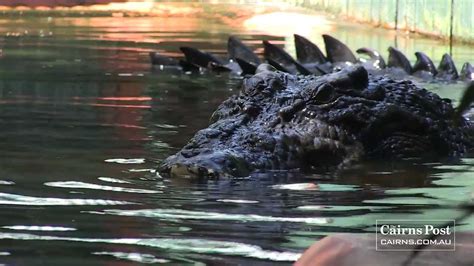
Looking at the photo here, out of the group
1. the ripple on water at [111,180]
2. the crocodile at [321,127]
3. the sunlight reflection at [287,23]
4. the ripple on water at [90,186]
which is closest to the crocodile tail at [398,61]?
the crocodile at [321,127]

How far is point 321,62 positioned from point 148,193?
8641mm

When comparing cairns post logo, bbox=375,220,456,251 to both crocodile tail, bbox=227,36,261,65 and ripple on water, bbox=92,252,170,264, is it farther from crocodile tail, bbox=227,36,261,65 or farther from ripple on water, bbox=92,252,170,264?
crocodile tail, bbox=227,36,261,65

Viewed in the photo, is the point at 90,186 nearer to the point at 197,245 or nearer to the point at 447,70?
the point at 197,245

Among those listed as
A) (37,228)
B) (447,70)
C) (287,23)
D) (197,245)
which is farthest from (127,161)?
(287,23)

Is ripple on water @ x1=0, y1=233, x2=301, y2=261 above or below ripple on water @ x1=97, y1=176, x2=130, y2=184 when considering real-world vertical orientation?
above

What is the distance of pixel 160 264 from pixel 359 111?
329cm

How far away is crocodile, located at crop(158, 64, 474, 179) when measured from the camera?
6180mm

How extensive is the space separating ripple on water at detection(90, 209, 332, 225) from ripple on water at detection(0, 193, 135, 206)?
24 centimetres

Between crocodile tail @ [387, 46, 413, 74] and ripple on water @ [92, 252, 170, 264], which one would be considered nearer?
ripple on water @ [92, 252, 170, 264]

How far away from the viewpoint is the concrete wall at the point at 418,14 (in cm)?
2158

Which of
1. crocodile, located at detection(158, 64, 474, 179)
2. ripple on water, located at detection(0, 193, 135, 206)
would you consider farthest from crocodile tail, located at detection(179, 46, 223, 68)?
ripple on water, located at detection(0, 193, 135, 206)

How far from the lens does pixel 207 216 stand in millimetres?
4715

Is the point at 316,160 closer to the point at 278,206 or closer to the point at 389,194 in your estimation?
the point at 389,194

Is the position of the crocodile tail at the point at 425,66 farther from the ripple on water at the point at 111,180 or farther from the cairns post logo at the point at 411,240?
the cairns post logo at the point at 411,240
